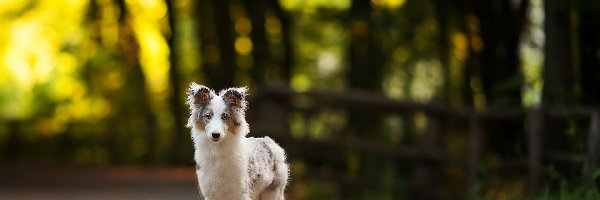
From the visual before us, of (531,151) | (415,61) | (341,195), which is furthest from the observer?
(415,61)

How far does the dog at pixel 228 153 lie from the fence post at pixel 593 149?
478 centimetres

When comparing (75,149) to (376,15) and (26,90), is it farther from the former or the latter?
(376,15)

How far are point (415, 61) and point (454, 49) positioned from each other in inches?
39.6

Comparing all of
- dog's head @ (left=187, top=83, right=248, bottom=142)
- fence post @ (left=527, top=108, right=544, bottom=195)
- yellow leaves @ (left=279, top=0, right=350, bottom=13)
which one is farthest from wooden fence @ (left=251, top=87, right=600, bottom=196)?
yellow leaves @ (left=279, top=0, right=350, bottom=13)

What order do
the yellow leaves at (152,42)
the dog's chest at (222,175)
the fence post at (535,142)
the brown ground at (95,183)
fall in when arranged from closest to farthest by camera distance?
the dog's chest at (222,175)
the fence post at (535,142)
the brown ground at (95,183)
the yellow leaves at (152,42)

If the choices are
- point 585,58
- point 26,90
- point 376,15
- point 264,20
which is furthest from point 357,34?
point 26,90

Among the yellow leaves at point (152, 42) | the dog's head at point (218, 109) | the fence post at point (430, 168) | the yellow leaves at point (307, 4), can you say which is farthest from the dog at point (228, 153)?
the yellow leaves at point (152, 42)

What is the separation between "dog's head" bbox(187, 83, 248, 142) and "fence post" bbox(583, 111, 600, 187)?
5.35m

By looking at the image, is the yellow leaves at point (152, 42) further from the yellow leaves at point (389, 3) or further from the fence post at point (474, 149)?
the fence post at point (474, 149)

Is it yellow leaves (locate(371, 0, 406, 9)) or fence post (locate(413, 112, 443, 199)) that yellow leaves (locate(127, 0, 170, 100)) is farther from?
fence post (locate(413, 112, 443, 199))

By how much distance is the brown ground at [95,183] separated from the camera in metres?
14.6

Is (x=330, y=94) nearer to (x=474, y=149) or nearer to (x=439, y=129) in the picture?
(x=439, y=129)

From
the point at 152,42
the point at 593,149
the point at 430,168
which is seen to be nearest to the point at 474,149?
the point at 430,168

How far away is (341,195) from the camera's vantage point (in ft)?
45.2
